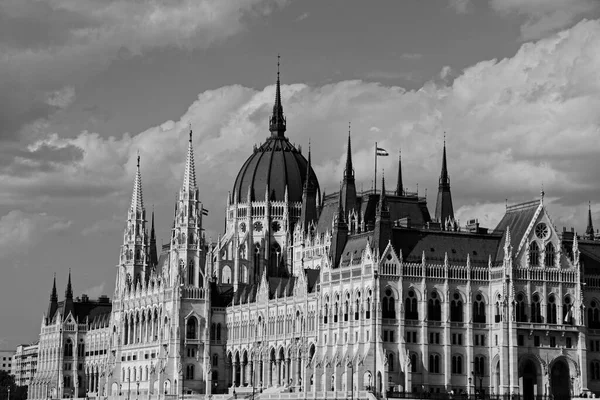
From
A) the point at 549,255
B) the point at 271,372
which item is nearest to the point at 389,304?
the point at 549,255

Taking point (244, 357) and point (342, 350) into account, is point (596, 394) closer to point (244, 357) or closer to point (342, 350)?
point (342, 350)

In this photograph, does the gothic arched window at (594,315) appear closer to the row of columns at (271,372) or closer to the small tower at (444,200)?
the small tower at (444,200)

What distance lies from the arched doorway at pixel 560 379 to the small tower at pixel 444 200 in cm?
3388

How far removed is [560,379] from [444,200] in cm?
3816

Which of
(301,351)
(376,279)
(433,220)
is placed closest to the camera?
(376,279)

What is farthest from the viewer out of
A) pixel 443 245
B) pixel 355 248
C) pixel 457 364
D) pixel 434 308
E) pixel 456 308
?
pixel 355 248

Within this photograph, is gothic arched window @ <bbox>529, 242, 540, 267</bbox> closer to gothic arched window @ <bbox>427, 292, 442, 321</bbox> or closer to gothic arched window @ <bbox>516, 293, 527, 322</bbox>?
gothic arched window @ <bbox>516, 293, 527, 322</bbox>

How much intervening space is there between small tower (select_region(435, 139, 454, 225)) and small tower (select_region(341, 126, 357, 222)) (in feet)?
39.0

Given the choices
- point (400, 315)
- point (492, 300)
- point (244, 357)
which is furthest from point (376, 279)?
point (244, 357)

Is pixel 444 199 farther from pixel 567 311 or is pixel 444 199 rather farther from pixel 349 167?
pixel 567 311

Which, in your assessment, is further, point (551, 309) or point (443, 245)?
point (443, 245)

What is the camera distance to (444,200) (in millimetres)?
197625

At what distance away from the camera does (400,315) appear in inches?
6403

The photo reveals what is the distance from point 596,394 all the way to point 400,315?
86.6 feet
